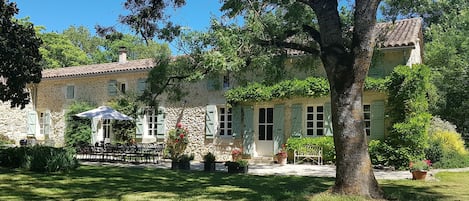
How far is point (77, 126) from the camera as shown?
74.4ft

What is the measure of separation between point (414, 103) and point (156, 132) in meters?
11.7

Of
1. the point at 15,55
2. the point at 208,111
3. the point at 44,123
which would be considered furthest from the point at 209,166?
the point at 44,123

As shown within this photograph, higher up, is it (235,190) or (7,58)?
(7,58)

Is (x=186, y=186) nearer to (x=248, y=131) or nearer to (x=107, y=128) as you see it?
(x=248, y=131)

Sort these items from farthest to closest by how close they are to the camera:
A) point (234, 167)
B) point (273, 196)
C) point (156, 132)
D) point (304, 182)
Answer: point (156, 132), point (234, 167), point (304, 182), point (273, 196)

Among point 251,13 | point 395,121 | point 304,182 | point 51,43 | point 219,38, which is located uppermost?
point 51,43

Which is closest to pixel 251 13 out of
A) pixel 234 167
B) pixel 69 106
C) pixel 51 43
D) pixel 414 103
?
pixel 234 167

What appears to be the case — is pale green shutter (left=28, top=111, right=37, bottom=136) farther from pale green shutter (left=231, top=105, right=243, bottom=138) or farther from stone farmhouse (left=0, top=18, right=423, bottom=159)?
pale green shutter (left=231, top=105, right=243, bottom=138)

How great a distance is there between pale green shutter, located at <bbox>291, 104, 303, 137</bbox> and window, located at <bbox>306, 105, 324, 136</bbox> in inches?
13.6

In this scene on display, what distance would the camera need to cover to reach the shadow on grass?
7.90 meters

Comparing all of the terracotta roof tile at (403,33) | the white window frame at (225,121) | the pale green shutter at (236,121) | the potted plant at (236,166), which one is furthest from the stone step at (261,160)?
the terracotta roof tile at (403,33)

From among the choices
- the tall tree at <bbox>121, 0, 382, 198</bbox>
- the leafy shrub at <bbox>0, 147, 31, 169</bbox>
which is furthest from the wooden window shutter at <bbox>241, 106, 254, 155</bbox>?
the tall tree at <bbox>121, 0, 382, 198</bbox>

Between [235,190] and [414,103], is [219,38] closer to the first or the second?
[235,190]

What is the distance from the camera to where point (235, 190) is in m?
8.84
